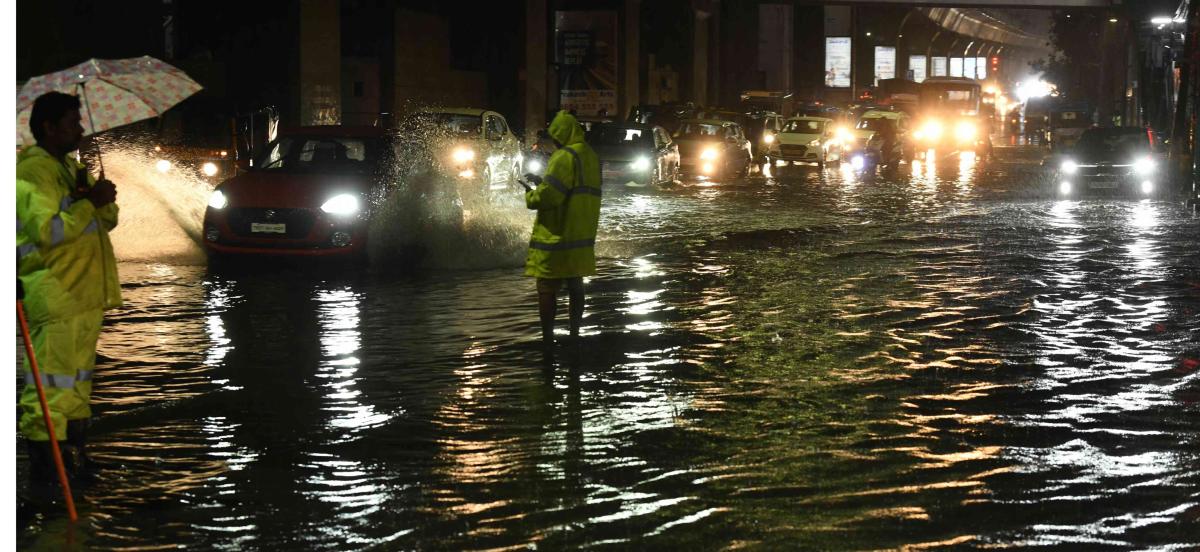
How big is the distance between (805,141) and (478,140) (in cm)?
2137

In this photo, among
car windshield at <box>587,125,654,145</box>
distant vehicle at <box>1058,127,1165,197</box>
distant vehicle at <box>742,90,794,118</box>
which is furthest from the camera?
distant vehicle at <box>742,90,794,118</box>

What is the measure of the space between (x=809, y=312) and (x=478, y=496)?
686 centimetres

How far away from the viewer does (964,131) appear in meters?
66.2

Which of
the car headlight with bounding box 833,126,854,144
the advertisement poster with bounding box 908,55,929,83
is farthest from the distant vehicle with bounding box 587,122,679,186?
the advertisement poster with bounding box 908,55,929,83

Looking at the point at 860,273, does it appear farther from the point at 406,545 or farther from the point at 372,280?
the point at 406,545

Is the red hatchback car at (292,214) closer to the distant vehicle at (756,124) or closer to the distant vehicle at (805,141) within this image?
the distant vehicle at (805,141)

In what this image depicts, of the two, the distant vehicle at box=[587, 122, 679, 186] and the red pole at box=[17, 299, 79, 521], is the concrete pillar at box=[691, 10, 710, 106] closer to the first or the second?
the distant vehicle at box=[587, 122, 679, 186]

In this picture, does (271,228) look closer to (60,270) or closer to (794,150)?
(60,270)

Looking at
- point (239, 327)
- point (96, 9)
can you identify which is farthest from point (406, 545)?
point (96, 9)

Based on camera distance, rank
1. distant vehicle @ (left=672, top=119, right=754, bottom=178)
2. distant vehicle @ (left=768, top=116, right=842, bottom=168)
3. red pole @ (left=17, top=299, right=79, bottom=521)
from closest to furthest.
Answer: red pole @ (left=17, top=299, right=79, bottom=521) < distant vehicle @ (left=672, top=119, right=754, bottom=178) < distant vehicle @ (left=768, top=116, right=842, bottom=168)

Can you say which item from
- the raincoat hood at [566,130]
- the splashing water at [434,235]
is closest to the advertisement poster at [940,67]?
the splashing water at [434,235]

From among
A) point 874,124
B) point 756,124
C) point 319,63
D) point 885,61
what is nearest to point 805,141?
point 874,124

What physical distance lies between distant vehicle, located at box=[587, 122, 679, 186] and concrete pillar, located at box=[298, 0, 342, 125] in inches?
248

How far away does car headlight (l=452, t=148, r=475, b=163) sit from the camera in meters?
24.4
